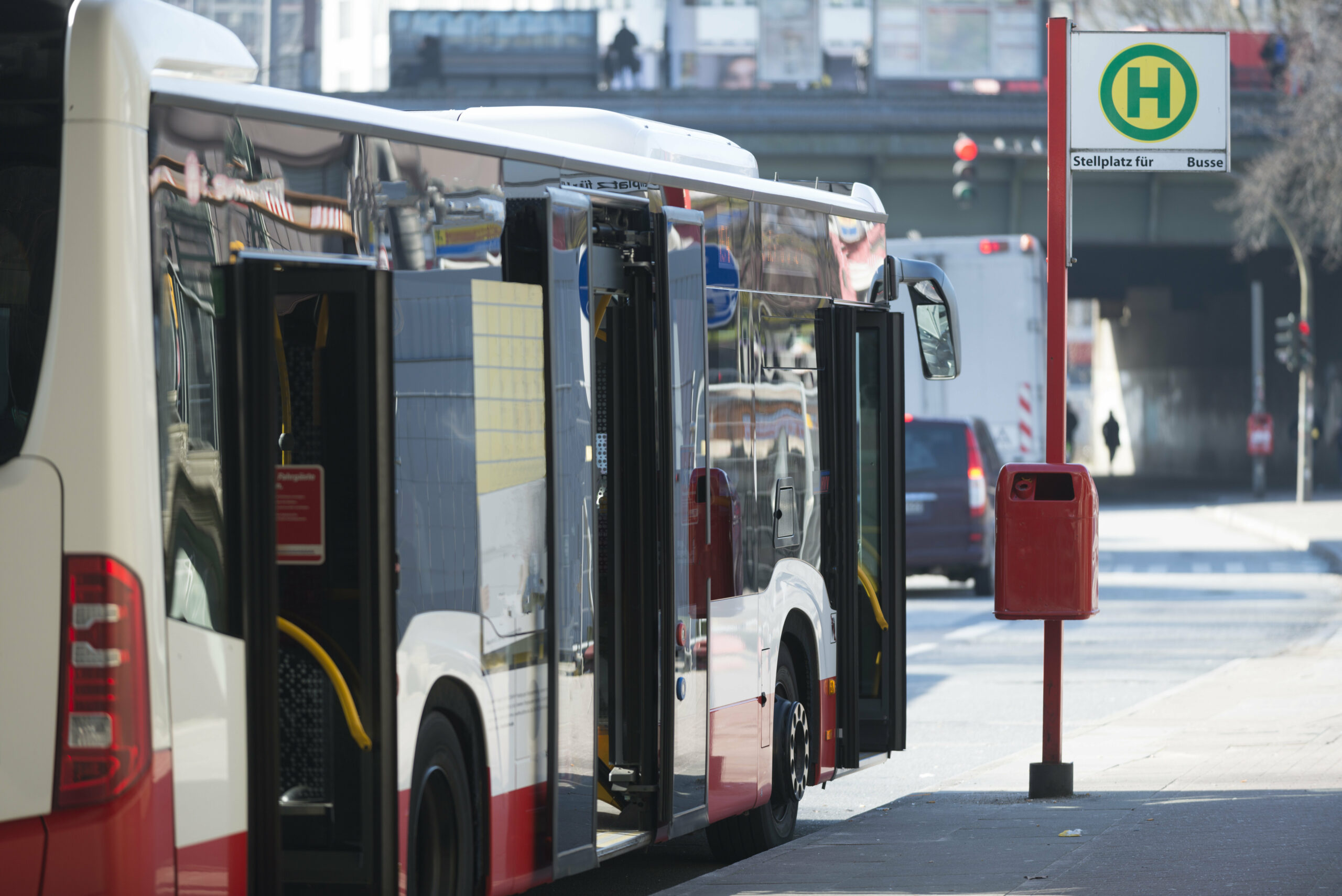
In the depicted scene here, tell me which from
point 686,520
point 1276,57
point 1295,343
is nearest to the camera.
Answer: point 686,520

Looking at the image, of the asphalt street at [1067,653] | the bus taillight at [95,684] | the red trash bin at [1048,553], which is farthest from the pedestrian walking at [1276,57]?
the bus taillight at [95,684]

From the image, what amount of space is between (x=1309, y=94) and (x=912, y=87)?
1511 cm

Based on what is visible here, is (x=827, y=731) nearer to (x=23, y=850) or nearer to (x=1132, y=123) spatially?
(x=1132, y=123)

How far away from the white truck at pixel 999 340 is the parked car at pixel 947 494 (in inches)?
90.1

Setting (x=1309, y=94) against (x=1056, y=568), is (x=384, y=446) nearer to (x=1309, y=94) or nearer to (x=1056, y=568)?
(x=1056, y=568)

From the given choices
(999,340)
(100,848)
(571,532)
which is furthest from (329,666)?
(999,340)

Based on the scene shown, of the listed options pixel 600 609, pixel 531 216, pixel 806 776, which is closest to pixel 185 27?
pixel 531 216

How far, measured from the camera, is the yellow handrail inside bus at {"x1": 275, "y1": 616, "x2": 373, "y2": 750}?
5340 mm

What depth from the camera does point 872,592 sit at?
9336 millimetres

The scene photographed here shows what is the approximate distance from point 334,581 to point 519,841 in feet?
4.40

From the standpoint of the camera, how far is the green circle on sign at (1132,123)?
9.45 m

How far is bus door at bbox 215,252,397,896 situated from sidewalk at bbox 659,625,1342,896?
6.29 ft

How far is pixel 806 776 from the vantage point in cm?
877

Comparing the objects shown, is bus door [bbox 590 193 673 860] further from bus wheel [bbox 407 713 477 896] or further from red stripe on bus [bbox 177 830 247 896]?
red stripe on bus [bbox 177 830 247 896]
